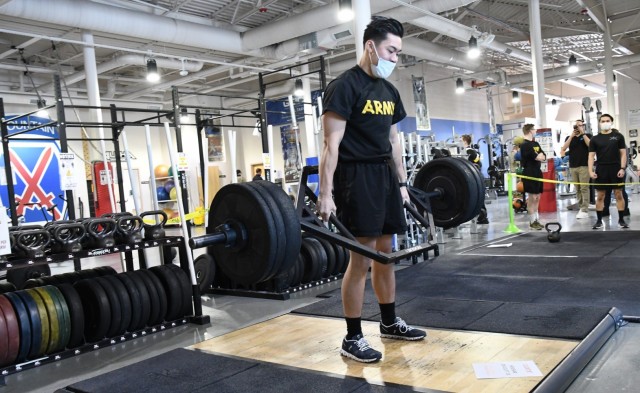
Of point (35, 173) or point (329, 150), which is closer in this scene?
point (329, 150)

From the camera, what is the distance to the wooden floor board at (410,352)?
7.29 ft

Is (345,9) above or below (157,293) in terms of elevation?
above

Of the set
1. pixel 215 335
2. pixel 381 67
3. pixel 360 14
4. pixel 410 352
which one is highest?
pixel 360 14

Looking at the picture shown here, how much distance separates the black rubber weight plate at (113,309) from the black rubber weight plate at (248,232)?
152cm

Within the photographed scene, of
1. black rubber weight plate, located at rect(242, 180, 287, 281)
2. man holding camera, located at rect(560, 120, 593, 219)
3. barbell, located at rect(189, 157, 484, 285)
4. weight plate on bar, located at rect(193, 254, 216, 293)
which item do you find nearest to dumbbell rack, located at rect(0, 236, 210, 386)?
weight plate on bar, located at rect(193, 254, 216, 293)

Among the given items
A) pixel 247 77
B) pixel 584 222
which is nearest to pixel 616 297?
pixel 584 222

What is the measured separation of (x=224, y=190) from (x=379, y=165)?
2.33 feet

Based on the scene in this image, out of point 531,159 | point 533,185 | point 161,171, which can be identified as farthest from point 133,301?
point 161,171

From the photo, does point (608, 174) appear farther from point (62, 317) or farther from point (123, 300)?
point (62, 317)

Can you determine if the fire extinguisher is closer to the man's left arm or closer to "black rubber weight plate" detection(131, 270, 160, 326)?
"black rubber weight plate" detection(131, 270, 160, 326)

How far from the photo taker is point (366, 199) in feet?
7.81

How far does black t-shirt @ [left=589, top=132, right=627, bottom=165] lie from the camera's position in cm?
635

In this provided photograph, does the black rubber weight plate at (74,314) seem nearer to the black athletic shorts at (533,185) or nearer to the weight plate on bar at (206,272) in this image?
the weight plate on bar at (206,272)

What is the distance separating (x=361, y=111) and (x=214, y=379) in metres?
1.39
